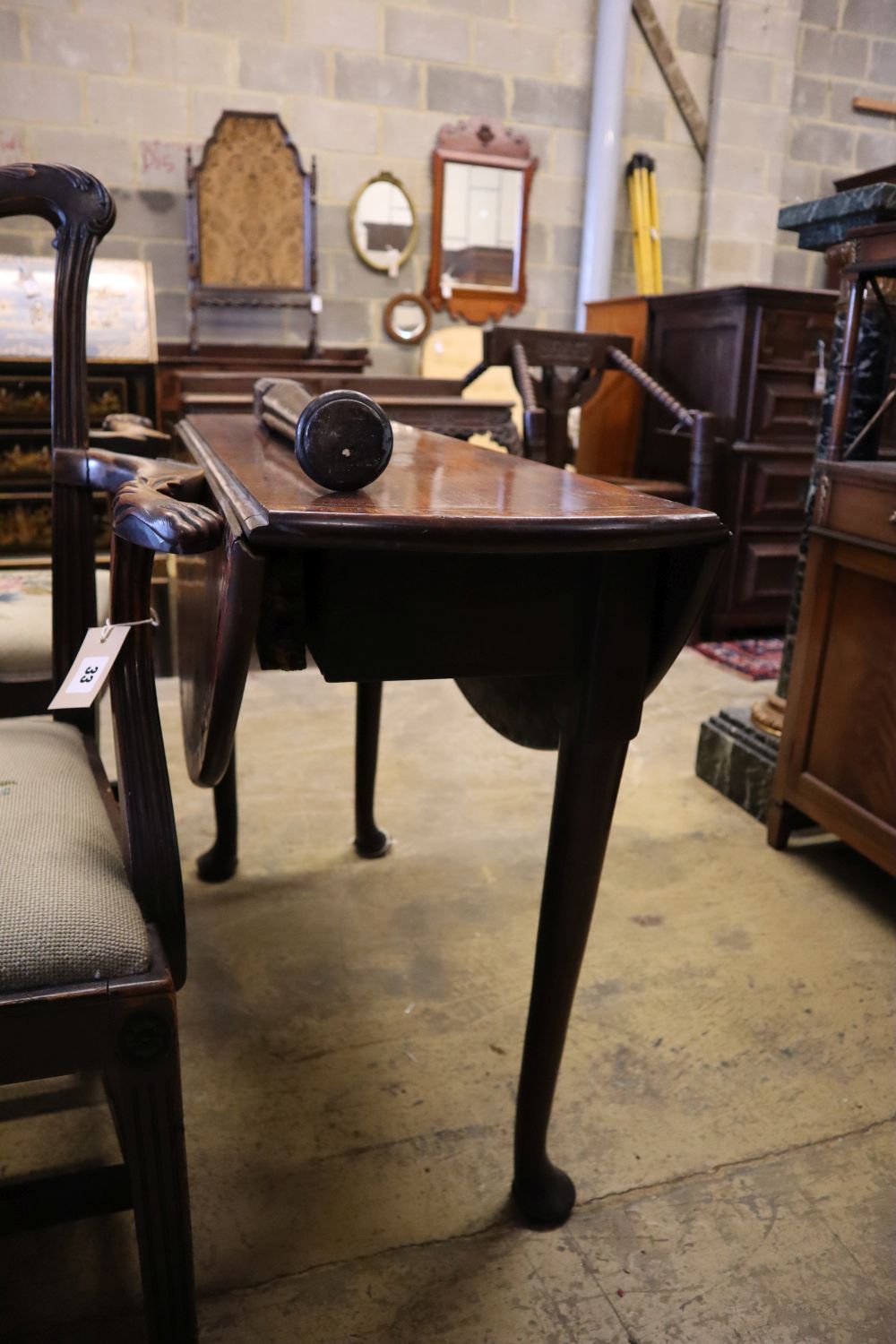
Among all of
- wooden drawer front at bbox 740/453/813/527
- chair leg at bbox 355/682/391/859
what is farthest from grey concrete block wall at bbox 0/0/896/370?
chair leg at bbox 355/682/391/859

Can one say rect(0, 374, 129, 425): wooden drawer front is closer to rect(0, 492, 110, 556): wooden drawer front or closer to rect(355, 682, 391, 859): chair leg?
rect(0, 492, 110, 556): wooden drawer front

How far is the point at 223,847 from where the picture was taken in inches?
75.6

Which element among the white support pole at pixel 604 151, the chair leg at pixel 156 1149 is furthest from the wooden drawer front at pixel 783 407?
the chair leg at pixel 156 1149

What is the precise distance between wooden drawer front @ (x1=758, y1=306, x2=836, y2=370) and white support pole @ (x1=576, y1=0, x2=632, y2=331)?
4.96 ft

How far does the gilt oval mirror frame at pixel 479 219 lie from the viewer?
488 cm

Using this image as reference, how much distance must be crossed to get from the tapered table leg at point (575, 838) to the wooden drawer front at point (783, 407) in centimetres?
322

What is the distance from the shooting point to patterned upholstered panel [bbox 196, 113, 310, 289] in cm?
441

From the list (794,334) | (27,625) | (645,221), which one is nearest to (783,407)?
(794,334)

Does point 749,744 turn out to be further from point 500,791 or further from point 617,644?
point 617,644

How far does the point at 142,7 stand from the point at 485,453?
13.4ft

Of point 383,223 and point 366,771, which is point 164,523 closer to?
point 366,771

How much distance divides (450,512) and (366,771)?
1.22 meters

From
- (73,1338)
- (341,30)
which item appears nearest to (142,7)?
(341,30)

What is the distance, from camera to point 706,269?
17.5 feet
